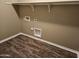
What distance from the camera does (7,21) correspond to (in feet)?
8.61

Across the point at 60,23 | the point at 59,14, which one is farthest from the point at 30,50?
the point at 59,14

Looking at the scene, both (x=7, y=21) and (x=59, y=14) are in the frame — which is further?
(x=7, y=21)

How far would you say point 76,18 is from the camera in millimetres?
1856

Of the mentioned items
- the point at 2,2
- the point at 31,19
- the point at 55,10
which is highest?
the point at 2,2

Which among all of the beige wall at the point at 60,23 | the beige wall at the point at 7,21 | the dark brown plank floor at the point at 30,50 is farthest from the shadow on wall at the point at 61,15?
the beige wall at the point at 7,21

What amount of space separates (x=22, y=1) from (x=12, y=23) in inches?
32.1

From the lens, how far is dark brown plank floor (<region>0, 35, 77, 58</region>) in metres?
1.95

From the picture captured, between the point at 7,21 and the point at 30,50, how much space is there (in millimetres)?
1195

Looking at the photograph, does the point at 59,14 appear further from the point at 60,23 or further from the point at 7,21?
the point at 7,21

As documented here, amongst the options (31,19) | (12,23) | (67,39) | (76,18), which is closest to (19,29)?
(12,23)

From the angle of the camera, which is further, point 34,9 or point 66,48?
point 34,9

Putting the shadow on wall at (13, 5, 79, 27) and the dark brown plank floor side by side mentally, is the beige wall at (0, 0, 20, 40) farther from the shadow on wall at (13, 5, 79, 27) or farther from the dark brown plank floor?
the shadow on wall at (13, 5, 79, 27)

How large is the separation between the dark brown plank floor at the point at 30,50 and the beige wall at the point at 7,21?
32 cm

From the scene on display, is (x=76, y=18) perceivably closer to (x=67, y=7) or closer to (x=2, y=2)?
(x=67, y=7)
